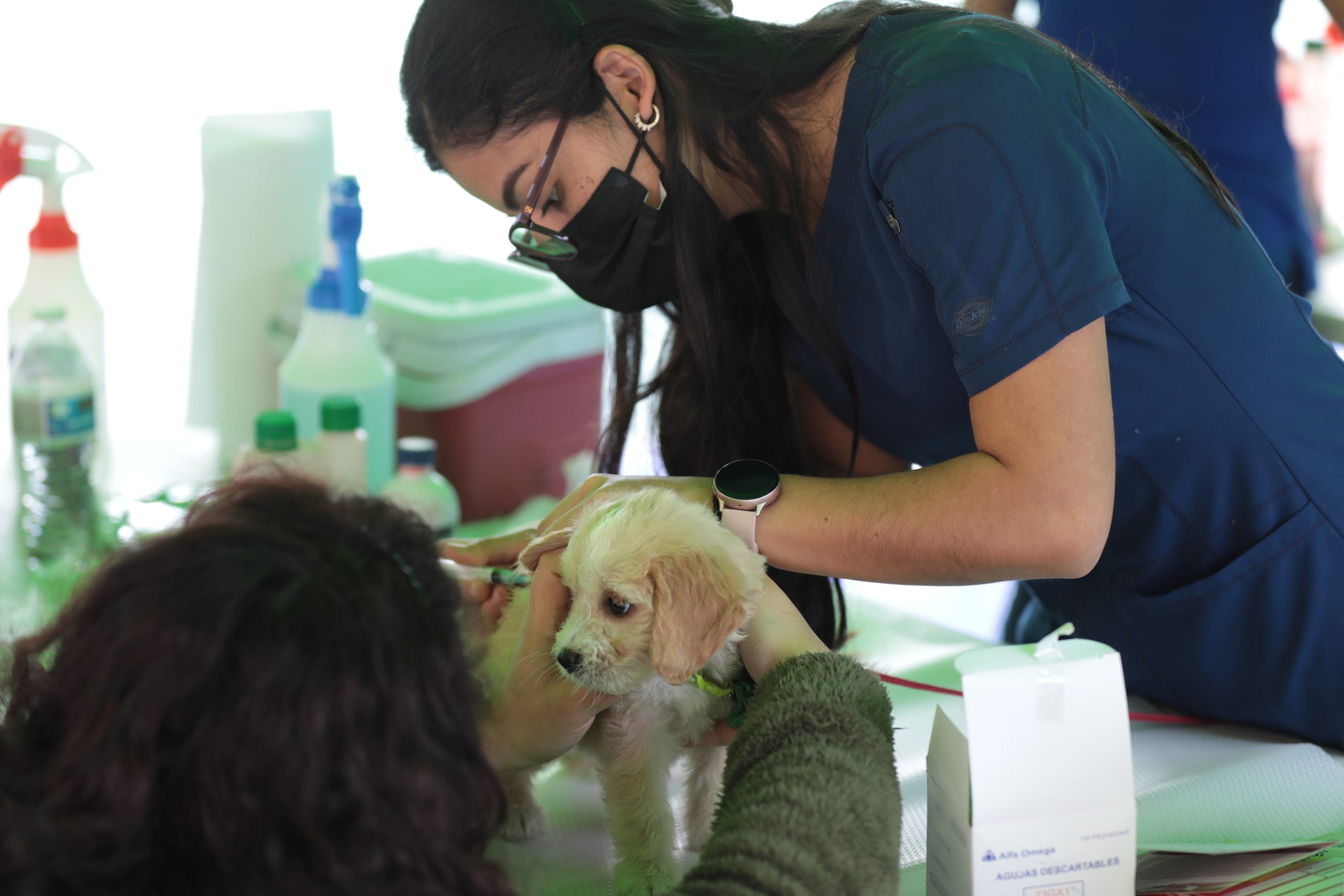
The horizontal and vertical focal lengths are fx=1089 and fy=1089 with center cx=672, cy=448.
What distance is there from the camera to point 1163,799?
3.13 ft

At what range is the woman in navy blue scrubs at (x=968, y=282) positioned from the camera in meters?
0.85

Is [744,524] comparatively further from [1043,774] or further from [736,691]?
[1043,774]

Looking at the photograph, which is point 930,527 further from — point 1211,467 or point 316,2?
point 316,2

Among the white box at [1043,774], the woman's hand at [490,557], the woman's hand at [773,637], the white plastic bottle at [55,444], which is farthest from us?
the white plastic bottle at [55,444]

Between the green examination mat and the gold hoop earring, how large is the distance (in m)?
0.58

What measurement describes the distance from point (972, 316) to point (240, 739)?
0.61 metres

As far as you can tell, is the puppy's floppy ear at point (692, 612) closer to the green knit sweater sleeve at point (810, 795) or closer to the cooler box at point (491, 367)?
the green knit sweater sleeve at point (810, 795)

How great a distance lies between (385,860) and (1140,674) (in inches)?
36.2

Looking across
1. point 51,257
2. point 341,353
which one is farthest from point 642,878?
point 51,257

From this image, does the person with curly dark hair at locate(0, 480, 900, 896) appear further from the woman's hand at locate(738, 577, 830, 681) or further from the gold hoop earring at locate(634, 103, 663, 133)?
the gold hoop earring at locate(634, 103, 663, 133)

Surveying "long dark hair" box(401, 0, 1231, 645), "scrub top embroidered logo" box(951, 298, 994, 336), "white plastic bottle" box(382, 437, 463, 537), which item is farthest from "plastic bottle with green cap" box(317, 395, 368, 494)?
"scrub top embroidered logo" box(951, 298, 994, 336)

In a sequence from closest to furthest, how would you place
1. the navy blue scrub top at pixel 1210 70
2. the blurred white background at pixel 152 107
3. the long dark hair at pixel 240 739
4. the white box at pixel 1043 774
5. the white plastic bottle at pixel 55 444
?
the long dark hair at pixel 240 739 → the white box at pixel 1043 774 → the white plastic bottle at pixel 55 444 → the navy blue scrub top at pixel 1210 70 → the blurred white background at pixel 152 107

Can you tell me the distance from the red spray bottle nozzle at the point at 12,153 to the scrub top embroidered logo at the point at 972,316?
4.18ft

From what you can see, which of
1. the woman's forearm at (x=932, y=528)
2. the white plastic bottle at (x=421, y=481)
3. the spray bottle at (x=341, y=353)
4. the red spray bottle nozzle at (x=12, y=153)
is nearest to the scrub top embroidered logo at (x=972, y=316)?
the woman's forearm at (x=932, y=528)
